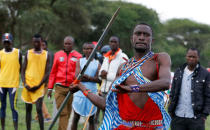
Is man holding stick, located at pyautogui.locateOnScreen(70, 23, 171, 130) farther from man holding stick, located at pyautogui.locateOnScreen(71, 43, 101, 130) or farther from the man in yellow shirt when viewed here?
the man in yellow shirt

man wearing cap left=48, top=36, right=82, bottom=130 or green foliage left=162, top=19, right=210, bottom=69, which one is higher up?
green foliage left=162, top=19, right=210, bottom=69

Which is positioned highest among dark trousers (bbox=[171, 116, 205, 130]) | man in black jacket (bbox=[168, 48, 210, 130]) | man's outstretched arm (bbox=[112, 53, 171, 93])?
man's outstretched arm (bbox=[112, 53, 171, 93])

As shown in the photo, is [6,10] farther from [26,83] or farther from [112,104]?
[112,104]

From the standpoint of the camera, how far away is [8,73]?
7164 mm

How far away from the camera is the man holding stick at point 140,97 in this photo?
327 centimetres

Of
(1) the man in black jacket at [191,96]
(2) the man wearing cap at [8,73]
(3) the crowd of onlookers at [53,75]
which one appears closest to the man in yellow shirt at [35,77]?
(3) the crowd of onlookers at [53,75]

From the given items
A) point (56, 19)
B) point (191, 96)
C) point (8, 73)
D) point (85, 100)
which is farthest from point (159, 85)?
point (56, 19)

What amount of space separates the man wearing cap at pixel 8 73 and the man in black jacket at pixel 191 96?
337cm

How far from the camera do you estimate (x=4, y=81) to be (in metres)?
7.11

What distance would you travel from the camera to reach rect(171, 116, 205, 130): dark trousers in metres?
5.48

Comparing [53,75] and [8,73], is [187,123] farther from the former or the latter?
[8,73]

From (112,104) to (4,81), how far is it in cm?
428

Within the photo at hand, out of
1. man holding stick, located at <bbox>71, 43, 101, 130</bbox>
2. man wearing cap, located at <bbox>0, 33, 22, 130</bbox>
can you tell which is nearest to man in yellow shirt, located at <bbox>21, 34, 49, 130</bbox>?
man wearing cap, located at <bbox>0, 33, 22, 130</bbox>

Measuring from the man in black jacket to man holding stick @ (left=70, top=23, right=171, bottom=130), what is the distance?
2.31m
